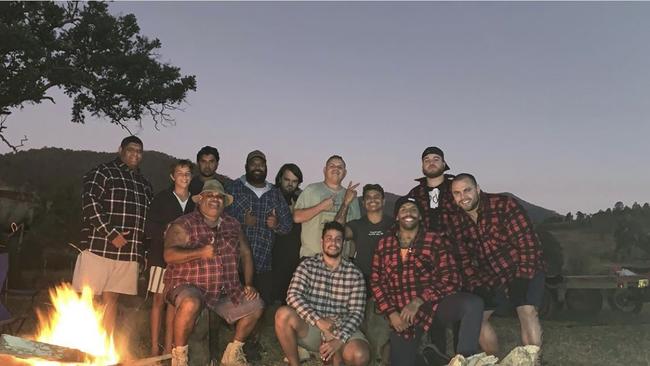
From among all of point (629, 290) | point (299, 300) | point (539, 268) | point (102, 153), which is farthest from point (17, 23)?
point (102, 153)

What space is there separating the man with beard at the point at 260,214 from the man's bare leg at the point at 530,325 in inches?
99.3

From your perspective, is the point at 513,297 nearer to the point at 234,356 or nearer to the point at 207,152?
the point at 234,356

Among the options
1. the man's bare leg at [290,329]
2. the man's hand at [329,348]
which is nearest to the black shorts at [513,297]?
the man's hand at [329,348]

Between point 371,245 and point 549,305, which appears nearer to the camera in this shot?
point 371,245

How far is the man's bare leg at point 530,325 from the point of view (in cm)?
497

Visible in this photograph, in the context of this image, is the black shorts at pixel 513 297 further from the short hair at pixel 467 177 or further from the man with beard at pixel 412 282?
the short hair at pixel 467 177

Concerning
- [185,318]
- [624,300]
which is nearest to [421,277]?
[185,318]

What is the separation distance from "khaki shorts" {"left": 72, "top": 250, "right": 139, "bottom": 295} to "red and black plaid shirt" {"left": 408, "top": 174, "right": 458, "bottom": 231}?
9.79ft

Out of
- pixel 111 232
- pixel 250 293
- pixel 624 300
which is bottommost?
pixel 624 300

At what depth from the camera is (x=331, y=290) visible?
5172 mm

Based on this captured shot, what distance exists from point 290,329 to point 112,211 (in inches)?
82.9

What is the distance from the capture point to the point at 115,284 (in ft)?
18.1

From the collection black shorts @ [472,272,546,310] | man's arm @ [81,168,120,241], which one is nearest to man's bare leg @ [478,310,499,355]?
black shorts @ [472,272,546,310]

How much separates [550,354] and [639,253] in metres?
11.8
